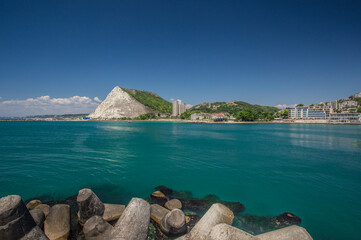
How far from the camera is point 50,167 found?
15914 mm

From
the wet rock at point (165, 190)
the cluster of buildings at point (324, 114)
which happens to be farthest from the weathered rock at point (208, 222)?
the cluster of buildings at point (324, 114)

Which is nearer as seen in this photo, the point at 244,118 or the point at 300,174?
the point at 300,174

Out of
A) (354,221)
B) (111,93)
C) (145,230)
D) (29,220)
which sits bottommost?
(354,221)

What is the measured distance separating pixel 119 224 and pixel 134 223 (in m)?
0.47

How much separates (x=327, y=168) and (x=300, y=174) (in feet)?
14.4

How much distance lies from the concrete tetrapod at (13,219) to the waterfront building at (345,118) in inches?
6835

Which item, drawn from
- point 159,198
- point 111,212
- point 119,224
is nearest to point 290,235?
point 119,224

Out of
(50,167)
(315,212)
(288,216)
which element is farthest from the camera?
(50,167)

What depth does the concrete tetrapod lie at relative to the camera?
4406mm

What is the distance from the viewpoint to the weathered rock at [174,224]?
6.12 m

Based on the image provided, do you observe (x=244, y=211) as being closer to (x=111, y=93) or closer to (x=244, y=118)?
(x=244, y=118)

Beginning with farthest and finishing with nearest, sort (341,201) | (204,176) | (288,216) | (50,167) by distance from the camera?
1. (50,167)
2. (204,176)
3. (341,201)
4. (288,216)

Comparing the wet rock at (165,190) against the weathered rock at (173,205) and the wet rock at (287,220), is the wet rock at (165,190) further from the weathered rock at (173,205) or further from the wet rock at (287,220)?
the wet rock at (287,220)

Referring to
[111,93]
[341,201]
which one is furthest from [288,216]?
[111,93]
